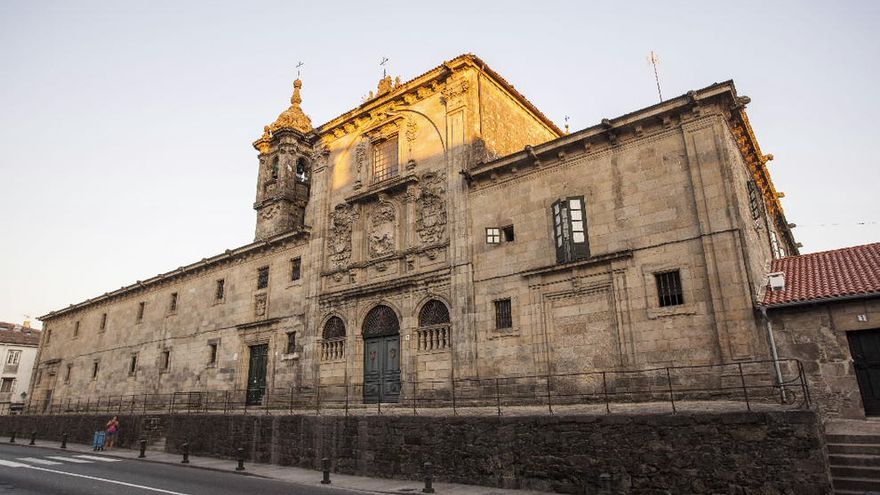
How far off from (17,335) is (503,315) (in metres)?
62.7

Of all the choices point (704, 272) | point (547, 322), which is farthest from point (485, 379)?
point (704, 272)

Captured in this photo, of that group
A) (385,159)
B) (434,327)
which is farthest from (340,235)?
(434,327)

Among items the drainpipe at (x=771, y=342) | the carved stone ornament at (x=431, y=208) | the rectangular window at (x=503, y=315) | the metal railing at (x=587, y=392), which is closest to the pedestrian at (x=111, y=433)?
the metal railing at (x=587, y=392)

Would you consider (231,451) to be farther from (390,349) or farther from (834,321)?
(834,321)

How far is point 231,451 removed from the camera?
18.6 m

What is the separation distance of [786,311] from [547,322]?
21.2 ft

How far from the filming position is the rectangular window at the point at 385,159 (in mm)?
22781

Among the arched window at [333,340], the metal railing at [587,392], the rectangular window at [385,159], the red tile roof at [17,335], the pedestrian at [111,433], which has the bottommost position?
the pedestrian at [111,433]

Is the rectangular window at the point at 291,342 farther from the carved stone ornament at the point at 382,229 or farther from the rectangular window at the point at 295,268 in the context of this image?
the carved stone ornament at the point at 382,229

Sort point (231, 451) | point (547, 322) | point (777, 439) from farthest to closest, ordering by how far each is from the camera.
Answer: point (231, 451) < point (547, 322) < point (777, 439)

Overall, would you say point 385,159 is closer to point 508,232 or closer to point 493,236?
point 493,236

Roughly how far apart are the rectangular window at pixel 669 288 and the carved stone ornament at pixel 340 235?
13.0 metres

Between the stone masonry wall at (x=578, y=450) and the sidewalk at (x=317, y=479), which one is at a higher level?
the stone masonry wall at (x=578, y=450)

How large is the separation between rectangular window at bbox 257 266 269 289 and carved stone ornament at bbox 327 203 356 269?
5.06 m
